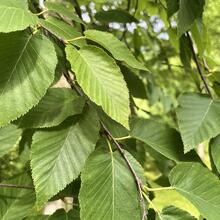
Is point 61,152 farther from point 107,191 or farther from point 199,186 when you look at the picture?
point 199,186

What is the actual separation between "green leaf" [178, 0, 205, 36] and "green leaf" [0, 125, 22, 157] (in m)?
0.33

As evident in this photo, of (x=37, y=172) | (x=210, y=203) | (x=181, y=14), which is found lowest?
(x=210, y=203)

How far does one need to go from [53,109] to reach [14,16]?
7.0 inches

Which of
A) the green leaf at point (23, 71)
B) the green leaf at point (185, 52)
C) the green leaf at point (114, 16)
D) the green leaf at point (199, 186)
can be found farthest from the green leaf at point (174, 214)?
the green leaf at point (114, 16)

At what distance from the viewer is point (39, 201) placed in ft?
1.96

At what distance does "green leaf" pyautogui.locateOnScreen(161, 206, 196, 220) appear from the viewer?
0.62m

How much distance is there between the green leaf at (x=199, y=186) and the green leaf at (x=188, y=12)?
0.24m

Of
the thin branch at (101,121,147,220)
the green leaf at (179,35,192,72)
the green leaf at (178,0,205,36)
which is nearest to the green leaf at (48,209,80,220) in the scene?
the thin branch at (101,121,147,220)

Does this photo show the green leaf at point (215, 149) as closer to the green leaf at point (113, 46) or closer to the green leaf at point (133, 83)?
the green leaf at point (113, 46)

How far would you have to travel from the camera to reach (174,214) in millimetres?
632

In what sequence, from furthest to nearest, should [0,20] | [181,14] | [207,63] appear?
[207,63], [181,14], [0,20]

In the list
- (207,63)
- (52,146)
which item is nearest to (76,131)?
(52,146)

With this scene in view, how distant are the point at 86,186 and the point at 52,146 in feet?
0.26

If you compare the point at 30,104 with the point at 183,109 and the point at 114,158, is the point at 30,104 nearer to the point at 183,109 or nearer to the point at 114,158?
the point at 114,158
